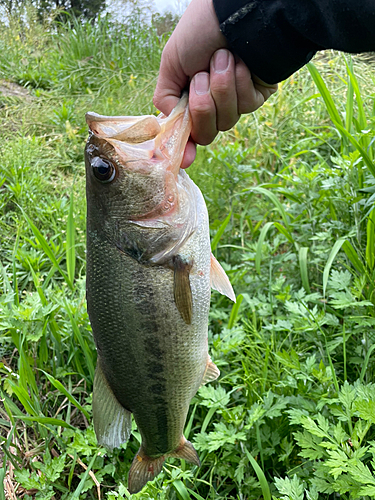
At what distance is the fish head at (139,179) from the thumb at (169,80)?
0.31 ft

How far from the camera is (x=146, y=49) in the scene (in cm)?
741

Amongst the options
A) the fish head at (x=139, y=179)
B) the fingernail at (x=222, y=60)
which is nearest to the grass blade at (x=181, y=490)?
the fish head at (x=139, y=179)

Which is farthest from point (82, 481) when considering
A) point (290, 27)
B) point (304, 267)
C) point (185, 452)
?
point (290, 27)

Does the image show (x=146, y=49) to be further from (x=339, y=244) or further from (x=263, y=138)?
(x=339, y=244)

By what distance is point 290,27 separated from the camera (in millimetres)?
1398

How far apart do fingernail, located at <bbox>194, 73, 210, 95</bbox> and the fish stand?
8 cm

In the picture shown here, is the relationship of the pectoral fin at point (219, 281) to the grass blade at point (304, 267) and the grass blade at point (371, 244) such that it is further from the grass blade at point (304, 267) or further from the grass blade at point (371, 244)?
the grass blade at point (304, 267)

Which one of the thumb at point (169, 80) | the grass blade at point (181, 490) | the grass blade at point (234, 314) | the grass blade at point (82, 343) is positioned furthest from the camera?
the grass blade at point (234, 314)

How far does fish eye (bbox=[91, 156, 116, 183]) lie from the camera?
1.55 metres

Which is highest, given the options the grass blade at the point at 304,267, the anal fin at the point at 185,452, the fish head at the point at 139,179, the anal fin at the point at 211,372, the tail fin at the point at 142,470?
the fish head at the point at 139,179

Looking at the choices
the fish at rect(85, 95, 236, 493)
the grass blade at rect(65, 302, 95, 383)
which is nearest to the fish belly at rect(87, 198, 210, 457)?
the fish at rect(85, 95, 236, 493)

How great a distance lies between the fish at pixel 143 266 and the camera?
1.54 m

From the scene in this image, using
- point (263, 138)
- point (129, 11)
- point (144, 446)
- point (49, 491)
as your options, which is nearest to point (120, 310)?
point (144, 446)

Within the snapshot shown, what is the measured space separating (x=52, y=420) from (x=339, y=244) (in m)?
1.80
